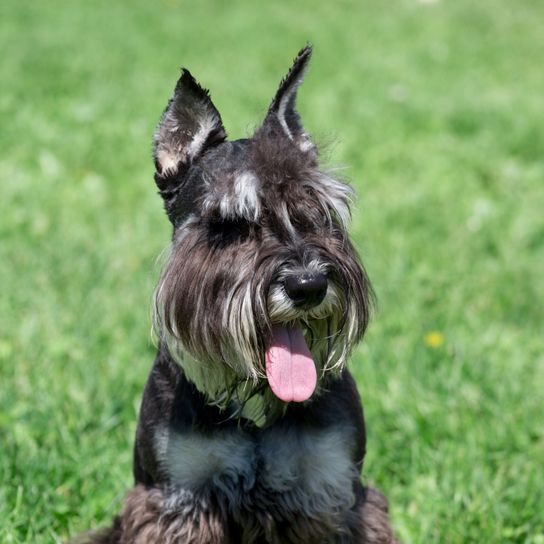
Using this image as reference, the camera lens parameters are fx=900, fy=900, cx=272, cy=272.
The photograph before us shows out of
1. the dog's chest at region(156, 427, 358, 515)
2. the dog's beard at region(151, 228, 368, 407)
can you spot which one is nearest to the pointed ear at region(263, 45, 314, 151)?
the dog's beard at region(151, 228, 368, 407)

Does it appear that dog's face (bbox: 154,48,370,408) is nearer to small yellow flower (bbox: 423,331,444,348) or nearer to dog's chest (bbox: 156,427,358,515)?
dog's chest (bbox: 156,427,358,515)

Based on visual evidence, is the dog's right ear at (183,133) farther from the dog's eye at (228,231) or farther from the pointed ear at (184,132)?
the dog's eye at (228,231)

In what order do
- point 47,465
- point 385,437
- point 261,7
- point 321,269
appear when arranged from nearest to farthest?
1. point 321,269
2. point 47,465
3. point 385,437
4. point 261,7

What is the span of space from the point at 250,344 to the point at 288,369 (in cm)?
17

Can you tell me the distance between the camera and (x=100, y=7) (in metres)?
14.7

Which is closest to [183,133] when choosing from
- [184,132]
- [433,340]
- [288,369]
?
[184,132]

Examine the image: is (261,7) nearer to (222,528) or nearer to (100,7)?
(100,7)

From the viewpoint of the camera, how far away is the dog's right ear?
3.17 metres

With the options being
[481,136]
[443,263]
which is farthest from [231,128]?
[443,263]

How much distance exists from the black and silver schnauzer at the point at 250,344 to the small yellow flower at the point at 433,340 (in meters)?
1.90

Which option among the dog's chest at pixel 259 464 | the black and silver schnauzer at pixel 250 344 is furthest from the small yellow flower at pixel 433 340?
the dog's chest at pixel 259 464

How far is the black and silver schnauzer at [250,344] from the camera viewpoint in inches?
113

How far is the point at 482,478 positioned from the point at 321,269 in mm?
1838

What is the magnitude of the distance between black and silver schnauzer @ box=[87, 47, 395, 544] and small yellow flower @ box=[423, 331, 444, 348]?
1.90 m
